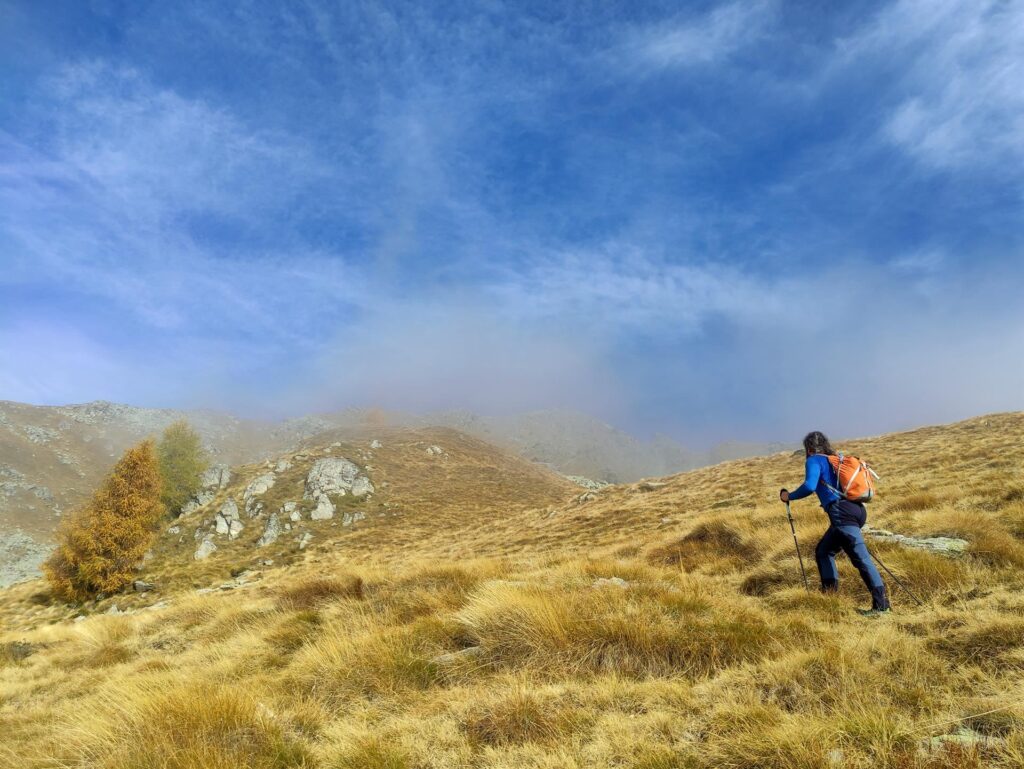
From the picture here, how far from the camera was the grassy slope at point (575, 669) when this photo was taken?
3.50m

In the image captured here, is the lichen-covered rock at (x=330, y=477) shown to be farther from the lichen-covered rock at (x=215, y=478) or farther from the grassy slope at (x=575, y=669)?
the grassy slope at (x=575, y=669)

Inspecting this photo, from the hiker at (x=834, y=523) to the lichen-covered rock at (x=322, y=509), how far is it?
4264cm

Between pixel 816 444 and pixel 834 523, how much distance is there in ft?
4.50

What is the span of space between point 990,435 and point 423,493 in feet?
142

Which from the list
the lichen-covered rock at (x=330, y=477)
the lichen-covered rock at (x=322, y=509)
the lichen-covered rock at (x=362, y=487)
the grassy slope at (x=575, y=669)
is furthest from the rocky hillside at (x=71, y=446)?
the grassy slope at (x=575, y=669)

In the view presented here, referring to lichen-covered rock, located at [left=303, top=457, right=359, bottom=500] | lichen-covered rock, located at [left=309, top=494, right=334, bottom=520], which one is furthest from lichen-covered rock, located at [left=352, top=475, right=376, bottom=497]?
lichen-covered rock, located at [left=309, top=494, right=334, bottom=520]

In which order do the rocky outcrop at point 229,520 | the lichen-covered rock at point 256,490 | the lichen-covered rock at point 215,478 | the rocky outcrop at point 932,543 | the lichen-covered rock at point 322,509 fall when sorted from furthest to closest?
the lichen-covered rock at point 215,478 < the lichen-covered rock at point 322,509 < the lichen-covered rock at point 256,490 < the rocky outcrop at point 229,520 < the rocky outcrop at point 932,543

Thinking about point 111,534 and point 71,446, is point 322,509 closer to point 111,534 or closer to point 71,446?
point 111,534

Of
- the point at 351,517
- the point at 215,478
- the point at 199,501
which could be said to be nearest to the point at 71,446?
the point at 215,478

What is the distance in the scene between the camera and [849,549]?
6836 mm


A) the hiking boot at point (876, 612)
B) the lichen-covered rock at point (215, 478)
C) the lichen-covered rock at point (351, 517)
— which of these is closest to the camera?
the hiking boot at point (876, 612)

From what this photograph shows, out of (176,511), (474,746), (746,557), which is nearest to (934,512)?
(746,557)

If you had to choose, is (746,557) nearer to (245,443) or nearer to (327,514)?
(327,514)

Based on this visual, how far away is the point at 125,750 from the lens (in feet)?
12.5
